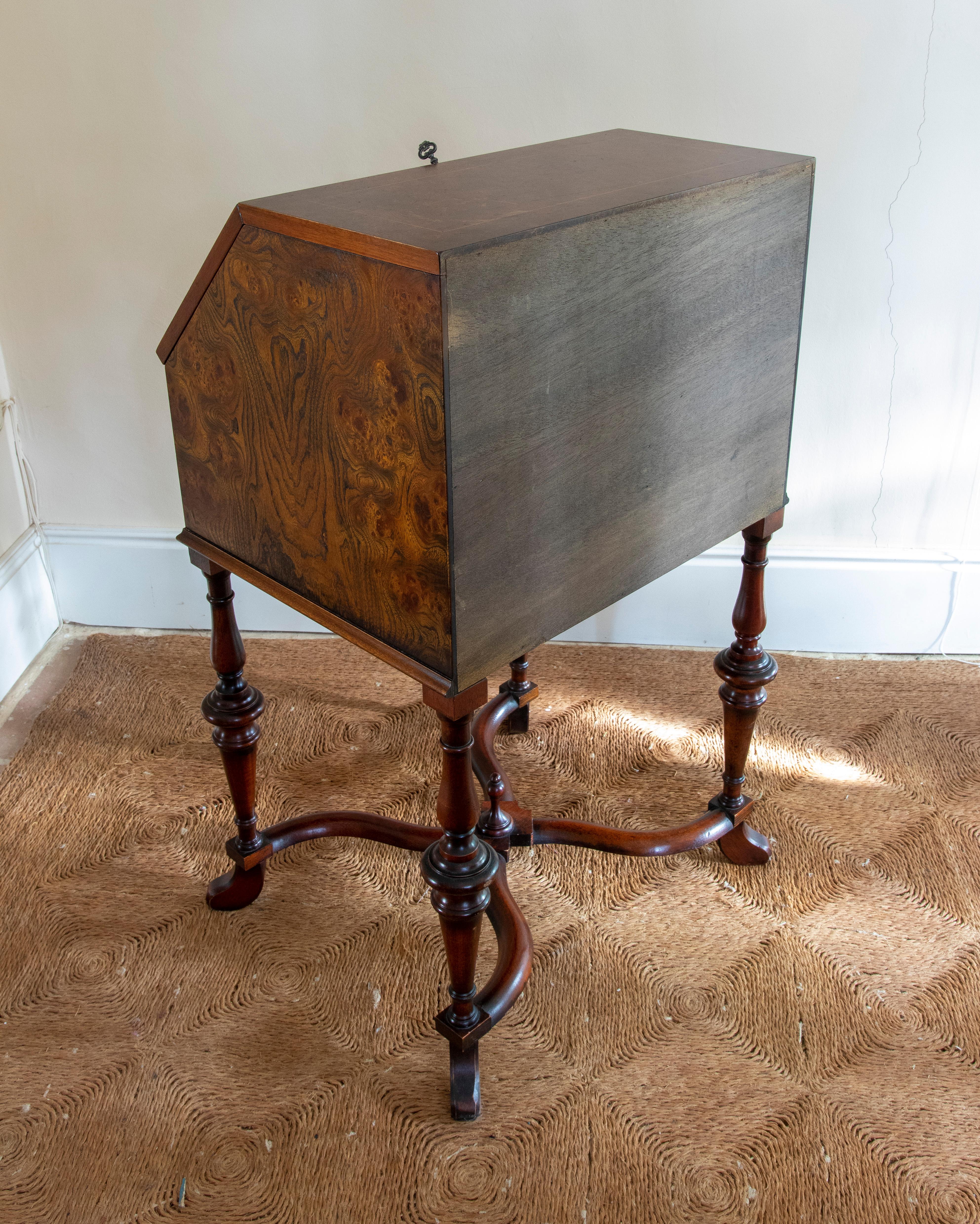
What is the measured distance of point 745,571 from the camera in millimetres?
1418

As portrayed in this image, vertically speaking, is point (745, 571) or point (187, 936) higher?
point (745, 571)

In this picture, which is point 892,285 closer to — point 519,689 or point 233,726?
point 519,689

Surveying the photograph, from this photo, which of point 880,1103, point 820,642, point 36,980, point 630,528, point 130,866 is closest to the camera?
point 630,528

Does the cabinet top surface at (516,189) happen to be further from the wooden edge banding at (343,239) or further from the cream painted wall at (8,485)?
the cream painted wall at (8,485)

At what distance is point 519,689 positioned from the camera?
1.74 meters

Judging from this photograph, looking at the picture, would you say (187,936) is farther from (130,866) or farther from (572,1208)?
(572,1208)

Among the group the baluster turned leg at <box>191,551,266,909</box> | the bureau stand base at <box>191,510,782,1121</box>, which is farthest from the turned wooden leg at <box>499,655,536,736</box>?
the baluster turned leg at <box>191,551,266,909</box>

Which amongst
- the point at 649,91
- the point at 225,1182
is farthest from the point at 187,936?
the point at 649,91

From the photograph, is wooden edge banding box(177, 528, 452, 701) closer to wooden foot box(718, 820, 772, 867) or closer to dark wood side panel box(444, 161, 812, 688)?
dark wood side panel box(444, 161, 812, 688)

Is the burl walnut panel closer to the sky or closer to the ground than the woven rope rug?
closer to the sky

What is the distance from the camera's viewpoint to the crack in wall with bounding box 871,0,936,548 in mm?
1640

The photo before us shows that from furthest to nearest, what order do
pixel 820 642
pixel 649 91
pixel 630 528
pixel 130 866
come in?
1. pixel 820 642
2. pixel 649 91
3. pixel 130 866
4. pixel 630 528

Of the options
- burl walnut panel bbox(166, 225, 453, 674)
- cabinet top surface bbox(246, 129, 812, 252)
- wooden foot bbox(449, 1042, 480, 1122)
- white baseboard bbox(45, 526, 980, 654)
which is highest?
cabinet top surface bbox(246, 129, 812, 252)

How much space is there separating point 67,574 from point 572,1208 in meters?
1.48
